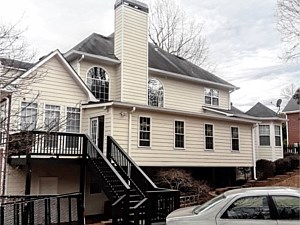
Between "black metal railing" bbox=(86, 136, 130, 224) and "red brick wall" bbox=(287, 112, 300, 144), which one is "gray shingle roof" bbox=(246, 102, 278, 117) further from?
"black metal railing" bbox=(86, 136, 130, 224)

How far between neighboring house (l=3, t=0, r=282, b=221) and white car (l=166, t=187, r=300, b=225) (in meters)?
4.99

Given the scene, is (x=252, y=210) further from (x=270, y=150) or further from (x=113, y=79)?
(x=270, y=150)

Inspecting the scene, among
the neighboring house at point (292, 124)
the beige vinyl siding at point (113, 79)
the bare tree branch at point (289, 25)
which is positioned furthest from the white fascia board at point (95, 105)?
the neighboring house at point (292, 124)

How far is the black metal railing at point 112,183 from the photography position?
11.0 metres

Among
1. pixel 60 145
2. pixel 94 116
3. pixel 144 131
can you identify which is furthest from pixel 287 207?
pixel 94 116

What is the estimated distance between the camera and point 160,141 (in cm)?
1642

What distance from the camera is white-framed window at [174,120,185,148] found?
56.0 ft

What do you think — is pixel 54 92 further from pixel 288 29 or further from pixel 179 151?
pixel 288 29

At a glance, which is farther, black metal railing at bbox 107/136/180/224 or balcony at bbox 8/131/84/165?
balcony at bbox 8/131/84/165

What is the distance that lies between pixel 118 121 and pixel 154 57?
739 centimetres

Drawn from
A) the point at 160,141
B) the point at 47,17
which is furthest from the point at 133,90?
the point at 47,17

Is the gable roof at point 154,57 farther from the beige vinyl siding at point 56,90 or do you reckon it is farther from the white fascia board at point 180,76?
the beige vinyl siding at point 56,90

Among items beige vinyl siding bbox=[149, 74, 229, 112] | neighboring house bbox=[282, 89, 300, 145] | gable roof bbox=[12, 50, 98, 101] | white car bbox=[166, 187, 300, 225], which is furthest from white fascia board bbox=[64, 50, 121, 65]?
neighboring house bbox=[282, 89, 300, 145]

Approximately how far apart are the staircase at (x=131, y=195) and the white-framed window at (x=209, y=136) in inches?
233
